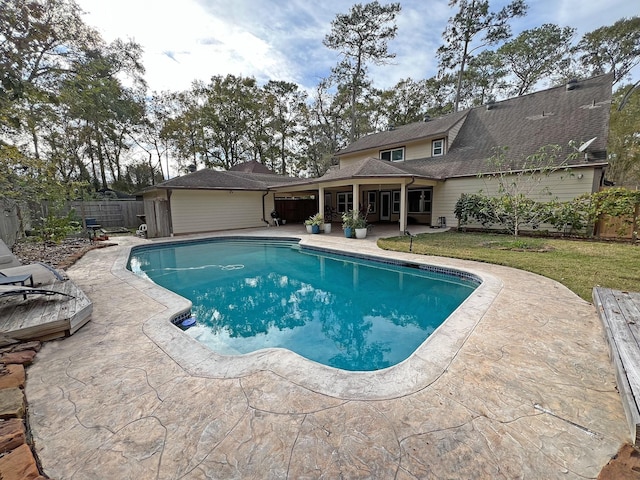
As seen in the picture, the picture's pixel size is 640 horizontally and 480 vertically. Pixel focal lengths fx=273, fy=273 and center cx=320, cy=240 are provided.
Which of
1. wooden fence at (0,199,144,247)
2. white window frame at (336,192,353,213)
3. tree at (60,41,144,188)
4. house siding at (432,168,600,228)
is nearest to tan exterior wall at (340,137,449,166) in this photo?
house siding at (432,168,600,228)

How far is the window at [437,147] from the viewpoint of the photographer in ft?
47.1

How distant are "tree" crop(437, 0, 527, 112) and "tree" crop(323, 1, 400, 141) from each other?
3904 millimetres

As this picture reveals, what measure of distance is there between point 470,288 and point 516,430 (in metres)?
4.34

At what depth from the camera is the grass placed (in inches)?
202

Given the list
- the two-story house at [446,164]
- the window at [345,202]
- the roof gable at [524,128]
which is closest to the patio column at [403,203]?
the two-story house at [446,164]

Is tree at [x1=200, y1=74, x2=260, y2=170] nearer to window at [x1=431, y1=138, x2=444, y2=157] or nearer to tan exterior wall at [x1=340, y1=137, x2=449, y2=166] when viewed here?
tan exterior wall at [x1=340, y1=137, x2=449, y2=166]

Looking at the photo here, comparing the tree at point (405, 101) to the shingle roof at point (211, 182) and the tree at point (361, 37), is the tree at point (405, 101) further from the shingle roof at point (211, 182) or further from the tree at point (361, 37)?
the shingle roof at point (211, 182)

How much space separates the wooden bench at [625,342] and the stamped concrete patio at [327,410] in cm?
19

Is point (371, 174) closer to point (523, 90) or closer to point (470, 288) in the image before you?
point (470, 288)

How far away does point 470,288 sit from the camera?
5.84m

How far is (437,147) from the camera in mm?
14492

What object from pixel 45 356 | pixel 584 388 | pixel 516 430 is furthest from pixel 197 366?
pixel 584 388

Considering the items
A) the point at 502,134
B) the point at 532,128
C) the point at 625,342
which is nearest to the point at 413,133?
the point at 502,134

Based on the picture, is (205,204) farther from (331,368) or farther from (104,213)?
(331,368)
